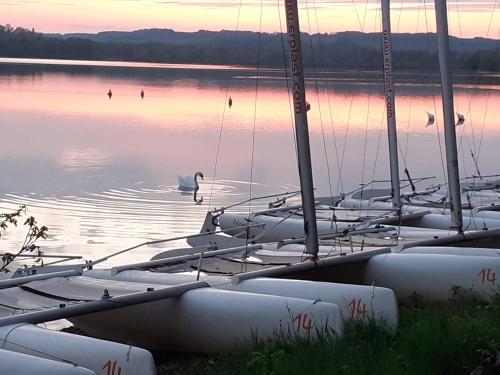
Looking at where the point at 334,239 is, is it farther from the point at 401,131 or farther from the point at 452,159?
the point at 401,131

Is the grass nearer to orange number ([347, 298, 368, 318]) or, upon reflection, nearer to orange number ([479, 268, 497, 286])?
orange number ([347, 298, 368, 318])

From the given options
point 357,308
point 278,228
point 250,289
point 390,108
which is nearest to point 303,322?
point 357,308

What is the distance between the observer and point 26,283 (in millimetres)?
9469

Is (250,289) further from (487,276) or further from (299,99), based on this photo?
(487,276)

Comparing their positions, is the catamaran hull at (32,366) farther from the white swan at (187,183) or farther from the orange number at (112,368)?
the white swan at (187,183)

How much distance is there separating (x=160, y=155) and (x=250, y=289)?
2351cm

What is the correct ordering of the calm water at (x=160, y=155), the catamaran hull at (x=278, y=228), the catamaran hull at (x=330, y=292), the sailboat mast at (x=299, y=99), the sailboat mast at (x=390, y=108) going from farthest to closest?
Result: 1. the calm water at (x=160, y=155)
2. the sailboat mast at (x=390, y=108)
3. the catamaran hull at (x=278, y=228)
4. the sailboat mast at (x=299, y=99)
5. the catamaran hull at (x=330, y=292)

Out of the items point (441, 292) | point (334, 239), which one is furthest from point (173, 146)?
point (441, 292)

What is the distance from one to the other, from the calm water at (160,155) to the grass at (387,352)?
8.22 metres

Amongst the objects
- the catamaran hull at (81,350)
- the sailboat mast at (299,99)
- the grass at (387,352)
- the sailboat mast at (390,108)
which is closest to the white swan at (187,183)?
the sailboat mast at (390,108)

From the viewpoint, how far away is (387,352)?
6.80 m

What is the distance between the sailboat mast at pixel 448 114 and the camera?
1291 centimetres

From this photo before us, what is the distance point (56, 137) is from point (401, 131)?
15465 mm

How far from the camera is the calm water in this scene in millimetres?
19781
